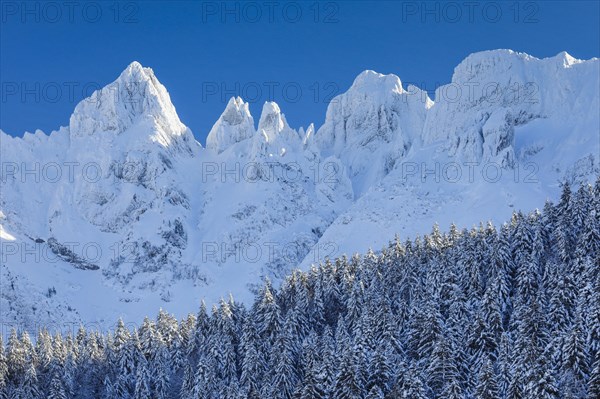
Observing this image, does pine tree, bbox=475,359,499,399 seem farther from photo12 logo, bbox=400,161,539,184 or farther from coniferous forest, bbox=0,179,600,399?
photo12 logo, bbox=400,161,539,184

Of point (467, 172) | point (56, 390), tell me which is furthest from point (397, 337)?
point (467, 172)

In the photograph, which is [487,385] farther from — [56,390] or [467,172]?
[467,172]

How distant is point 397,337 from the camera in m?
73.5

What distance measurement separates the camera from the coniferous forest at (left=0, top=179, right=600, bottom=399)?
192ft

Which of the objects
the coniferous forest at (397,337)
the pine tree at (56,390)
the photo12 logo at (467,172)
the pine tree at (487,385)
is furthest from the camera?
the photo12 logo at (467,172)

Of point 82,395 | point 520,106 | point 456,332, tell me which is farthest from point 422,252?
point 520,106

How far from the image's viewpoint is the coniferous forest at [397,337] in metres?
58.6

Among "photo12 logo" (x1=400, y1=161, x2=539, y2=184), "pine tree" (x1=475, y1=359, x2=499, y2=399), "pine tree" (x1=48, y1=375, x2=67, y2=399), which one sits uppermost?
"photo12 logo" (x1=400, y1=161, x2=539, y2=184)

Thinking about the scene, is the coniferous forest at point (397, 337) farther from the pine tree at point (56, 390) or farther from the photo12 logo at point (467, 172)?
the photo12 logo at point (467, 172)

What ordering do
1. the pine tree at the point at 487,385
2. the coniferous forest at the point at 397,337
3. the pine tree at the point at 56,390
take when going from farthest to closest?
the pine tree at the point at 56,390
the coniferous forest at the point at 397,337
the pine tree at the point at 487,385

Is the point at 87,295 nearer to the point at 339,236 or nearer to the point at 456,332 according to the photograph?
the point at 339,236

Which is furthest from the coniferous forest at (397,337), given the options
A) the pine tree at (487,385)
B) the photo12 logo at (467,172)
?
the photo12 logo at (467,172)

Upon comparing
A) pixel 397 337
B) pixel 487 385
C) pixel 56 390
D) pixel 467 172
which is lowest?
pixel 487 385

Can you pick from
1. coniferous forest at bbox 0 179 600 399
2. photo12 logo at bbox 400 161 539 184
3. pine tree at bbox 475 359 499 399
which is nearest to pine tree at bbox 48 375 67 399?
coniferous forest at bbox 0 179 600 399
